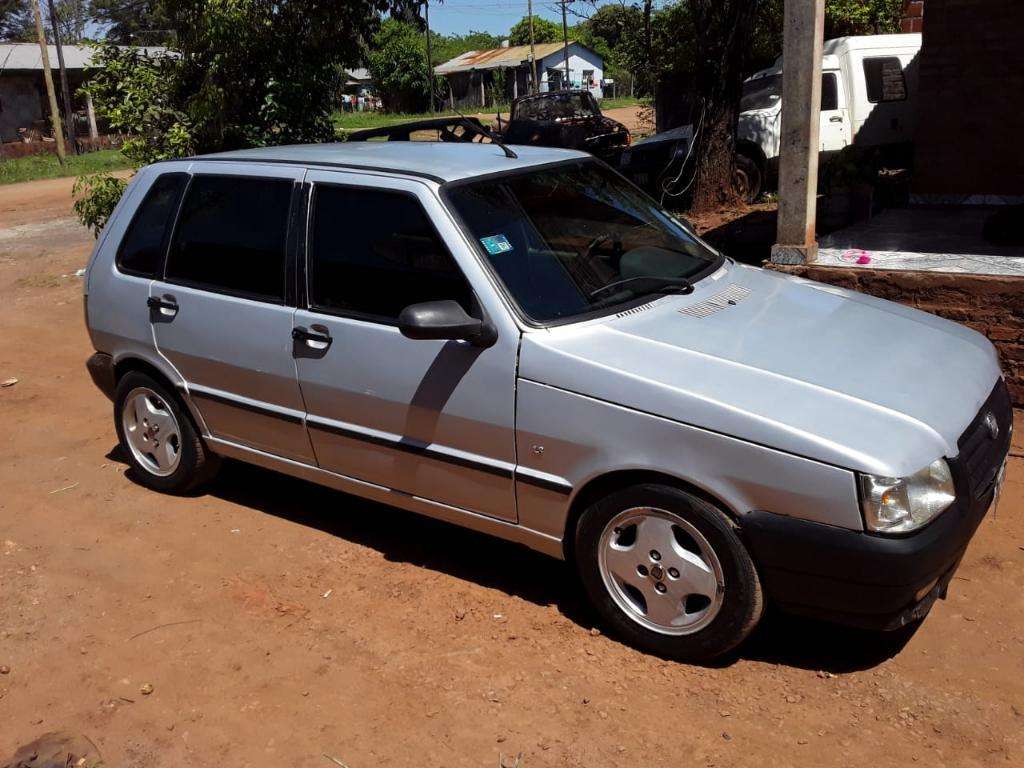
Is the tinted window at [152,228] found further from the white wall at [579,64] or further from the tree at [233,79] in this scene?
the white wall at [579,64]

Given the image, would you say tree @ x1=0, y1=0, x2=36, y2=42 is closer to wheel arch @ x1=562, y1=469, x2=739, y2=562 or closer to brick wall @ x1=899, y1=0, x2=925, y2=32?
brick wall @ x1=899, y1=0, x2=925, y2=32

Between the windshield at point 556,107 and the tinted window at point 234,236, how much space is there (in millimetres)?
17320

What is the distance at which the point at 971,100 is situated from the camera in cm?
1026

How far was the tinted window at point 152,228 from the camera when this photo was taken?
5.18 meters

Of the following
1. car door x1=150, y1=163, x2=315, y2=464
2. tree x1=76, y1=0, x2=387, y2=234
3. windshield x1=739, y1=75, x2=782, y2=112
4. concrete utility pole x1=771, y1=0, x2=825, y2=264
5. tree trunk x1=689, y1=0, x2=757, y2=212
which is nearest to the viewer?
car door x1=150, y1=163, x2=315, y2=464

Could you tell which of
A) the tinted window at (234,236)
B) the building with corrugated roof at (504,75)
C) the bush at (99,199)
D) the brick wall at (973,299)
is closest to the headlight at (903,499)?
the tinted window at (234,236)

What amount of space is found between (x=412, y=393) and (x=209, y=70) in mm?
6729

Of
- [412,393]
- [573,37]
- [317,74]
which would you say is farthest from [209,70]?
[573,37]

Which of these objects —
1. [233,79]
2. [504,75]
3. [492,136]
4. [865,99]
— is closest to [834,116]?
[865,99]

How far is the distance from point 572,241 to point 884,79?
1211cm

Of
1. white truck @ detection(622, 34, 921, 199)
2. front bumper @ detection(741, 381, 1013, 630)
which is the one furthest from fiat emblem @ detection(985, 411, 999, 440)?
white truck @ detection(622, 34, 921, 199)

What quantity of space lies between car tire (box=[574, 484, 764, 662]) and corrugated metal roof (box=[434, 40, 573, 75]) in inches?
2264

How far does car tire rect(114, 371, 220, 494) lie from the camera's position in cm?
532

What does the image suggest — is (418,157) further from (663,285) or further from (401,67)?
(401,67)
